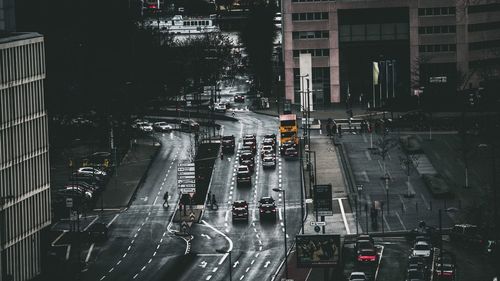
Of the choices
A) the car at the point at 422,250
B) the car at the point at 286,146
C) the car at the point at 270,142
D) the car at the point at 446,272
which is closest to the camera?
the car at the point at 446,272

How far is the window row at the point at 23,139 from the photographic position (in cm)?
12712

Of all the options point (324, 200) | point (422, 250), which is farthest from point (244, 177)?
point (422, 250)

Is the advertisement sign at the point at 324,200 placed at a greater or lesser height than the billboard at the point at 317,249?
greater

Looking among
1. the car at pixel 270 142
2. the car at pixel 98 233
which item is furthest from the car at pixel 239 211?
the car at pixel 270 142

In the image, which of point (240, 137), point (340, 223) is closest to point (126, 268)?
point (340, 223)

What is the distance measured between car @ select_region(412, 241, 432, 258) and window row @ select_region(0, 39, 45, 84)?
118 feet

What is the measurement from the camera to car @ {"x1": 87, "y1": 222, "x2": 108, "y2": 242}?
465 ft

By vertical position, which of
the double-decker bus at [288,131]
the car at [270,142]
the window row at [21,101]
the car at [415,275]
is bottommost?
the car at [415,275]

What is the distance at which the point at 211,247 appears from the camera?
139 meters

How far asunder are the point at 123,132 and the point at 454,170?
154 feet

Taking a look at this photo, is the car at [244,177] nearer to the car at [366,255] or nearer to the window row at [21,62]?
the window row at [21,62]

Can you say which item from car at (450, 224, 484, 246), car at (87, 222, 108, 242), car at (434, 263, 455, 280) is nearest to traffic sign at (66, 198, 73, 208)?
car at (87, 222, 108, 242)

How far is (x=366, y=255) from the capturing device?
128125 millimetres

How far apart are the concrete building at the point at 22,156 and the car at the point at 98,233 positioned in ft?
23.9
